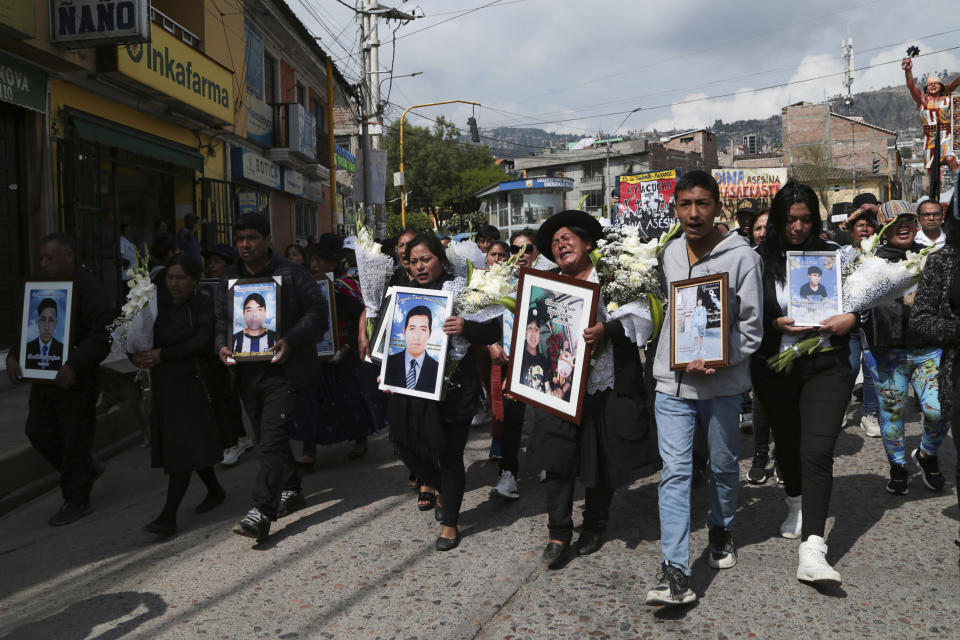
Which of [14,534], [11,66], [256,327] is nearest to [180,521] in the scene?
[14,534]

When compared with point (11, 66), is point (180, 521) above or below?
below

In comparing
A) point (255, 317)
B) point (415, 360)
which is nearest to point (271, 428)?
point (255, 317)

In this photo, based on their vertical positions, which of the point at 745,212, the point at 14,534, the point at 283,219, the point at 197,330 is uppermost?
the point at 283,219

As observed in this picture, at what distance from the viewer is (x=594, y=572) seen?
3.74 meters

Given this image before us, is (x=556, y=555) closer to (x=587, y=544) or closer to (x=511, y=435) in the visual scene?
(x=587, y=544)

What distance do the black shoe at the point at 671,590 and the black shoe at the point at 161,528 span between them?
114 inches

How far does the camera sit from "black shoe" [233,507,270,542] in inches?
166

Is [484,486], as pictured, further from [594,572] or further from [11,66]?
[11,66]

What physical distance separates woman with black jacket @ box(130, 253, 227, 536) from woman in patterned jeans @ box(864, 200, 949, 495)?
14.3 feet

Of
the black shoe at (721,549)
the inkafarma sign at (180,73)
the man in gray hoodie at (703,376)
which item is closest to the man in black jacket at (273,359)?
the man in gray hoodie at (703,376)

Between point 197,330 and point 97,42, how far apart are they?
6476mm

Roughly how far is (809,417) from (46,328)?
467cm

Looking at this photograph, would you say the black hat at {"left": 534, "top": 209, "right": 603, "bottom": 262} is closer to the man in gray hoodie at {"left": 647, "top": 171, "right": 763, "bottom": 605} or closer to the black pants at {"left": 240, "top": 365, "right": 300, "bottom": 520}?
the man in gray hoodie at {"left": 647, "top": 171, "right": 763, "bottom": 605}

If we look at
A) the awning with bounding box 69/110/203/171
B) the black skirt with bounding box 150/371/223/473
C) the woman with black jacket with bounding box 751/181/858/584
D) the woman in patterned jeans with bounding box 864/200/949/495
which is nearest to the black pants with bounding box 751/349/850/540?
the woman with black jacket with bounding box 751/181/858/584
